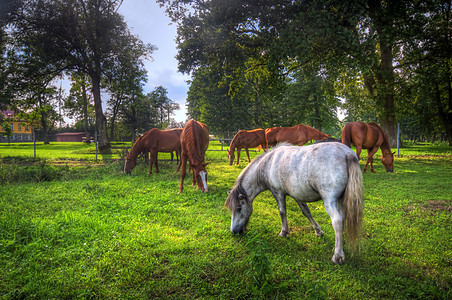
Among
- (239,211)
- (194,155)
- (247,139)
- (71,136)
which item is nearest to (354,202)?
(239,211)

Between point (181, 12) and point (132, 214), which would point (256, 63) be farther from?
point (132, 214)

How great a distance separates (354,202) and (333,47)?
32.3ft

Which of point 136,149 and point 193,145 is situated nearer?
point 193,145

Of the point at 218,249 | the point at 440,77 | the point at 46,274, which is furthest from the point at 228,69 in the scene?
the point at 440,77

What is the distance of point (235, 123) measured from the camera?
108 feet

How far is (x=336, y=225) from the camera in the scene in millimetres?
2883

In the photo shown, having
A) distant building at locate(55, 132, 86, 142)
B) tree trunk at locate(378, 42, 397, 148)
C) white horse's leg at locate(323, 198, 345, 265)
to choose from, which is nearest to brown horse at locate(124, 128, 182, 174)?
white horse's leg at locate(323, 198, 345, 265)

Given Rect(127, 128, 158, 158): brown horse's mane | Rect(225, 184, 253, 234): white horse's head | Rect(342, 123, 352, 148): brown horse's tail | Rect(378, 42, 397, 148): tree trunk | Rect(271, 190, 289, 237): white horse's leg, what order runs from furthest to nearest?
Rect(378, 42, 397, 148): tree trunk < Rect(127, 128, 158, 158): brown horse's mane < Rect(342, 123, 352, 148): brown horse's tail < Rect(225, 184, 253, 234): white horse's head < Rect(271, 190, 289, 237): white horse's leg

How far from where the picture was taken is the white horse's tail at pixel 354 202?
9.14ft

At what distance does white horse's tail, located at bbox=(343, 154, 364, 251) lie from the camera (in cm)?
279

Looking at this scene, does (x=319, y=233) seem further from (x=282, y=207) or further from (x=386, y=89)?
(x=386, y=89)

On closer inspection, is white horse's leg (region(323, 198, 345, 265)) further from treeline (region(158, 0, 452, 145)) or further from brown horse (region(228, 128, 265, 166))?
brown horse (region(228, 128, 265, 166))

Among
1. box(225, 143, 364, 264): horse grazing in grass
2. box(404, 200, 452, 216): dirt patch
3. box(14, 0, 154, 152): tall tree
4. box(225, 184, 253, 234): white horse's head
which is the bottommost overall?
box(404, 200, 452, 216): dirt patch

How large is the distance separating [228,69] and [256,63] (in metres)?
2.17
